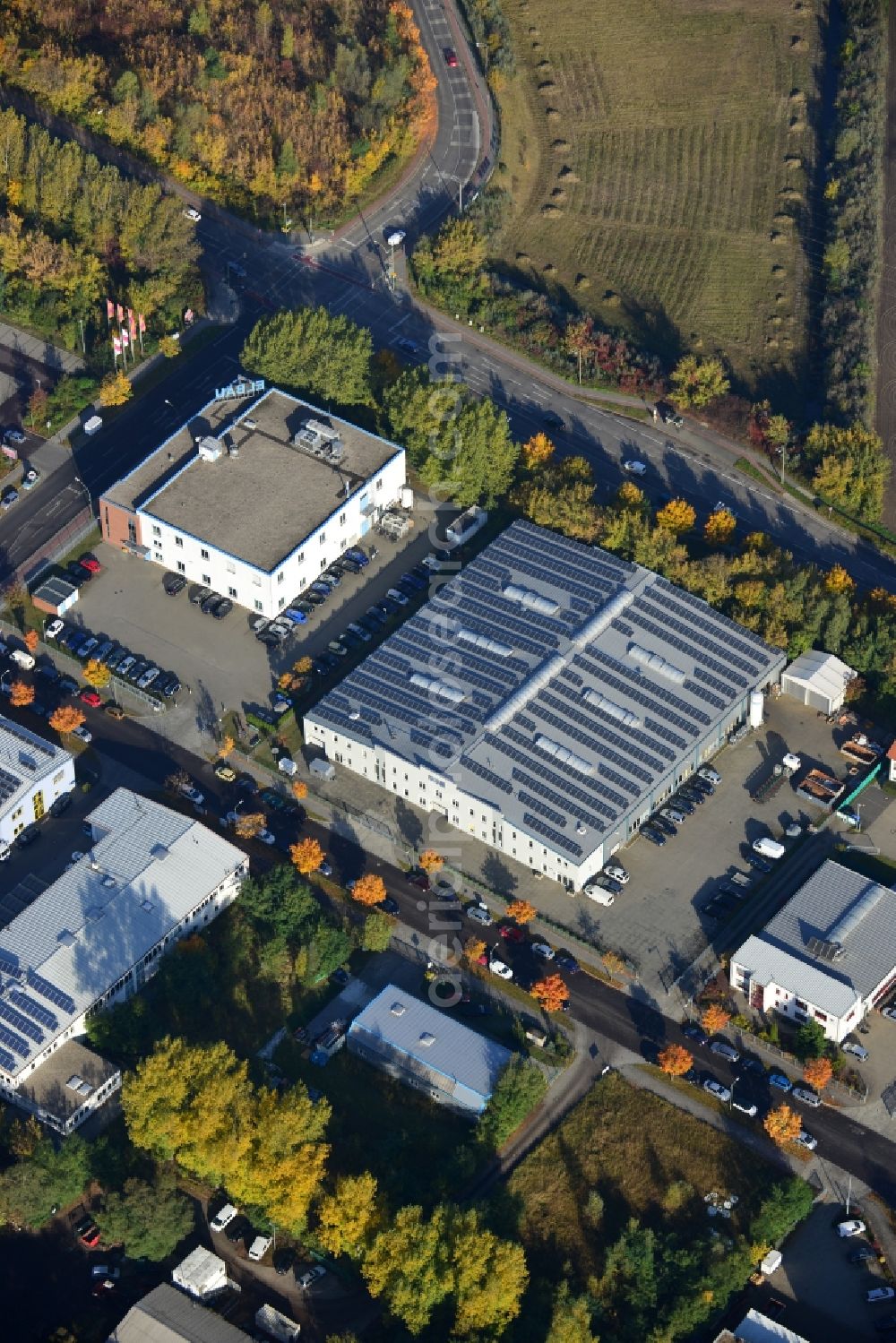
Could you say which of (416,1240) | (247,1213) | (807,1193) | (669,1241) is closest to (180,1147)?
(247,1213)

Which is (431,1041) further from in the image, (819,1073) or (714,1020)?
(819,1073)

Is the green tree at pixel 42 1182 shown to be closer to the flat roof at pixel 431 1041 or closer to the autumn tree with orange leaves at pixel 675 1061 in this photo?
the flat roof at pixel 431 1041

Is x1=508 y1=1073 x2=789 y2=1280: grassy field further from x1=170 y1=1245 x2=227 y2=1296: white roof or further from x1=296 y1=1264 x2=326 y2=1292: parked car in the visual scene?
x1=170 y1=1245 x2=227 y2=1296: white roof

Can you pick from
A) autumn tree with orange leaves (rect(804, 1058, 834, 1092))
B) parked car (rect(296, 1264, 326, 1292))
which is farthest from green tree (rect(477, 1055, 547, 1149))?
autumn tree with orange leaves (rect(804, 1058, 834, 1092))

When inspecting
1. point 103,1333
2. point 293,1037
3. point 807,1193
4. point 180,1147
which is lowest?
point 103,1333

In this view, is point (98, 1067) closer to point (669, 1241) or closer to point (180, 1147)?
point (180, 1147)

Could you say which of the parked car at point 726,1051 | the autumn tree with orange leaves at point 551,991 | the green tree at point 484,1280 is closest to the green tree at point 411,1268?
the green tree at point 484,1280
